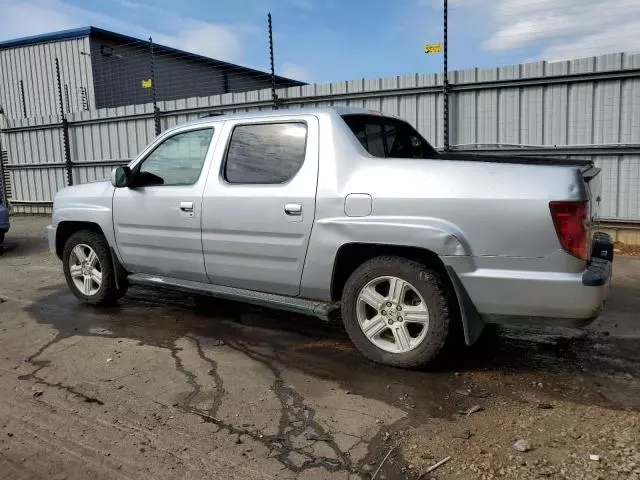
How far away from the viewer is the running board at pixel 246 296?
412 cm

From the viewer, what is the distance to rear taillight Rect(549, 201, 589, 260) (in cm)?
323

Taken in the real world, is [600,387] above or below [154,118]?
below

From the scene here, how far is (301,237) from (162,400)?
1448 mm

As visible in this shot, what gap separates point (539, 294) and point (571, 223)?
1.50ft

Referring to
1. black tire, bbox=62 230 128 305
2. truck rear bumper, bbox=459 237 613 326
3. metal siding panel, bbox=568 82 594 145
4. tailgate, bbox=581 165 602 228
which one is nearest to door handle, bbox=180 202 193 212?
black tire, bbox=62 230 128 305

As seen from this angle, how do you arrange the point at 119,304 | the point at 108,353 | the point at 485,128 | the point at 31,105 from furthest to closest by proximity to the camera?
the point at 31,105 < the point at 485,128 < the point at 119,304 < the point at 108,353

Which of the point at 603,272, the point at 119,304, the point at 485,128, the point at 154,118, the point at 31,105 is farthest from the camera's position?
the point at 31,105

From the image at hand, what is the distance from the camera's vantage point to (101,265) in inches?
221

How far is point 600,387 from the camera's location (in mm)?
3619

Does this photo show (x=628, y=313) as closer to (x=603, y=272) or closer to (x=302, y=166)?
(x=603, y=272)

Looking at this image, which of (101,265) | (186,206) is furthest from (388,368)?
(101,265)

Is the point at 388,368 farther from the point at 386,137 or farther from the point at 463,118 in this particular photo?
the point at 463,118

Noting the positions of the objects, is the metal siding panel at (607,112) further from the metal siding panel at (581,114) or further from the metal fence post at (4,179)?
the metal fence post at (4,179)

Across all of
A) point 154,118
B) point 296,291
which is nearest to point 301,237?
point 296,291
